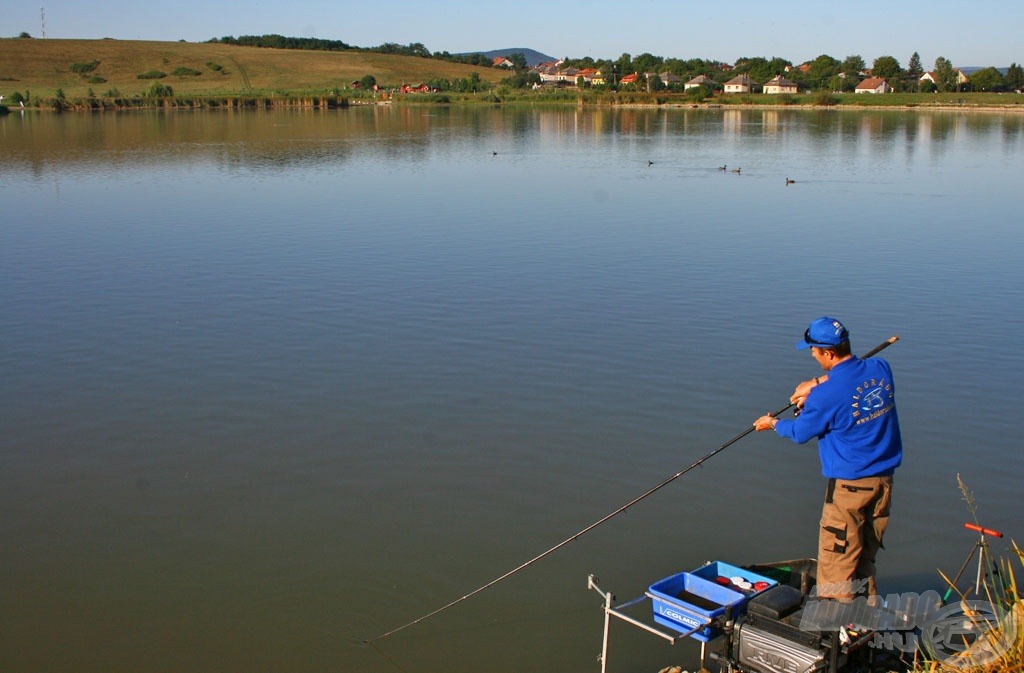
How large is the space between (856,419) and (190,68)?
12377 cm

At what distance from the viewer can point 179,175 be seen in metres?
32.8

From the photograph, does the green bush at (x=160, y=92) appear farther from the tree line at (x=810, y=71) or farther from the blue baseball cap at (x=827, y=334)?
the blue baseball cap at (x=827, y=334)

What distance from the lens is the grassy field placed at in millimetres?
105125

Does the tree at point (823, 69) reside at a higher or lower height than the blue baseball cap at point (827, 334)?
higher

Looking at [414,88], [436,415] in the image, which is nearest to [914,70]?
[414,88]

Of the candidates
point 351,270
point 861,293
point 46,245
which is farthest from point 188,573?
point 46,245

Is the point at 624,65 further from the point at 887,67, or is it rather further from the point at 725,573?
the point at 725,573

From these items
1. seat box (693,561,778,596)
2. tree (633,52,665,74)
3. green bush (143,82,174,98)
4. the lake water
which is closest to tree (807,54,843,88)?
tree (633,52,665,74)

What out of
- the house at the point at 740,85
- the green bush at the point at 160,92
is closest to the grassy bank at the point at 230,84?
the green bush at the point at 160,92

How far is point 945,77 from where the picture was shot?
434 ft

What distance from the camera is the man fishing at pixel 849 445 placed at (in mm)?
5309

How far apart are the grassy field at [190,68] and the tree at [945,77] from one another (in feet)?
203

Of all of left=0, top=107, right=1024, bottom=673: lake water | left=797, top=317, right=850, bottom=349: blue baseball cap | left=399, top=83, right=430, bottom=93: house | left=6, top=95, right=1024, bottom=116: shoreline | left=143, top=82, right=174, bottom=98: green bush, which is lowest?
left=0, top=107, right=1024, bottom=673: lake water

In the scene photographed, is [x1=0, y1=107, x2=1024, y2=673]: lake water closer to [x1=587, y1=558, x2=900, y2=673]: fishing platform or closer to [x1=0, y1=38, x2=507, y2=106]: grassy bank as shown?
[x1=587, y1=558, x2=900, y2=673]: fishing platform
